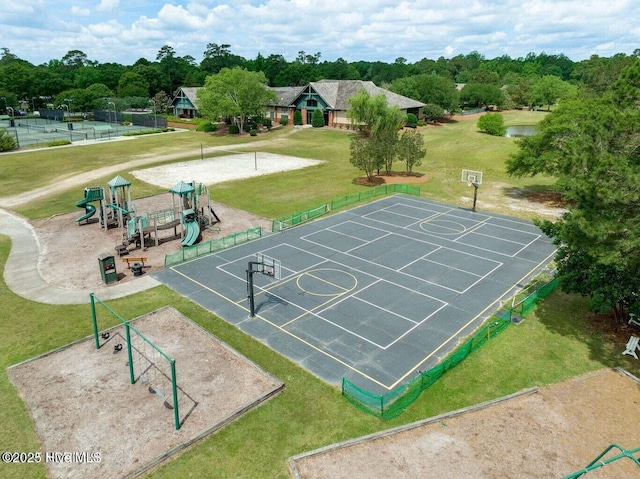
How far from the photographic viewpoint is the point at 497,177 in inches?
2122

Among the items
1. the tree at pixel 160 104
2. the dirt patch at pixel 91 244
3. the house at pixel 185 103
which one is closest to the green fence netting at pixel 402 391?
the dirt patch at pixel 91 244

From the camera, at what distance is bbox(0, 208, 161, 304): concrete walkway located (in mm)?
24255

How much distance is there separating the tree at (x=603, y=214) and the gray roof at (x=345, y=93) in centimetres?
7275

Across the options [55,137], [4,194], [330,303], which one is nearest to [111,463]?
[330,303]

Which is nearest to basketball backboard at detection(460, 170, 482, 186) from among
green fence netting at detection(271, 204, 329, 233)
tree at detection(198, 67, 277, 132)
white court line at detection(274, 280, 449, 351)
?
green fence netting at detection(271, 204, 329, 233)

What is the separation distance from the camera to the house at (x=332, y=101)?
90.4m

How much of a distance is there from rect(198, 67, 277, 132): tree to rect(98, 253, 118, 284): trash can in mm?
61696

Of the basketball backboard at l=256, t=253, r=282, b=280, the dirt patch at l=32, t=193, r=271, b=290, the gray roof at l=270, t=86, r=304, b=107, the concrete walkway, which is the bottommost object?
the concrete walkway

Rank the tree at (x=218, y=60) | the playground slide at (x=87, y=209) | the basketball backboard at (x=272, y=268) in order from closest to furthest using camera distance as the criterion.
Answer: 1. the basketball backboard at (x=272, y=268)
2. the playground slide at (x=87, y=209)
3. the tree at (x=218, y=60)

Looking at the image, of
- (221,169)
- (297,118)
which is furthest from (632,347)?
(297,118)

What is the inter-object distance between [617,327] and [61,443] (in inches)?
957

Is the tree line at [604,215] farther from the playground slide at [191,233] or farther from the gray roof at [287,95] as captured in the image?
the gray roof at [287,95]

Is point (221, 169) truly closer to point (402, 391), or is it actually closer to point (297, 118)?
point (297, 118)

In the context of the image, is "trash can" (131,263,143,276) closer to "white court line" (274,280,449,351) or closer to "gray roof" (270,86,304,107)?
"white court line" (274,280,449,351)
